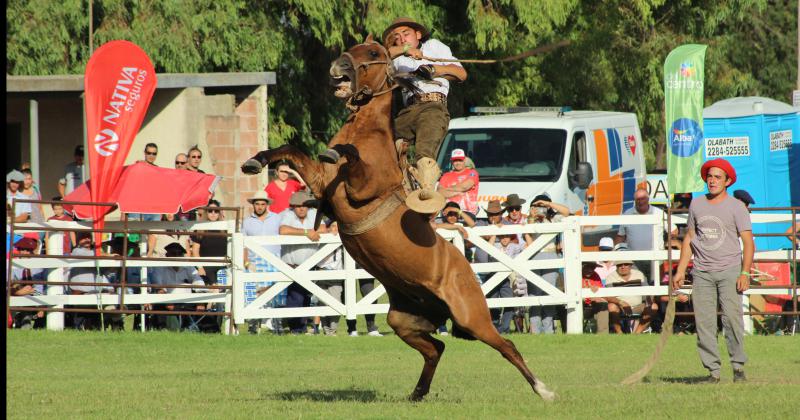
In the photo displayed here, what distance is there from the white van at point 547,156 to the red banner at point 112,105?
482 cm

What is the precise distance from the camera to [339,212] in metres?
9.31

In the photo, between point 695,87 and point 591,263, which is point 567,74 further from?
point 591,263

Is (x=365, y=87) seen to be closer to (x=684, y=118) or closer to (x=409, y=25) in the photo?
(x=409, y=25)

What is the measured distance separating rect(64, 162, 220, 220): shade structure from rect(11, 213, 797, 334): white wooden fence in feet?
1.02

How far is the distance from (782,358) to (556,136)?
6.46 metres

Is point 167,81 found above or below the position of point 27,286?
above

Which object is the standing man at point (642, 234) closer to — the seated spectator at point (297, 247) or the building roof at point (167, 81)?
the seated spectator at point (297, 247)

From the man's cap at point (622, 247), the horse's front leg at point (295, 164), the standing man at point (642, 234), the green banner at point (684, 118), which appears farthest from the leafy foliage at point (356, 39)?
the horse's front leg at point (295, 164)

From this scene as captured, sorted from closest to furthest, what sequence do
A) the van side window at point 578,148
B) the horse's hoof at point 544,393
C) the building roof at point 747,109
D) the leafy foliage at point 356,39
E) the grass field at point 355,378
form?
the grass field at point 355,378, the horse's hoof at point 544,393, the van side window at point 578,148, the building roof at point 747,109, the leafy foliage at point 356,39

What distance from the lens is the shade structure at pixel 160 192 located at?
56.4 ft

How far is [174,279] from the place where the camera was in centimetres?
1736

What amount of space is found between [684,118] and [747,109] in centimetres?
567

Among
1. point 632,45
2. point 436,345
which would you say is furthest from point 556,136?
point 632,45

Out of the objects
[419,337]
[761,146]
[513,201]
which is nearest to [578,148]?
[513,201]
